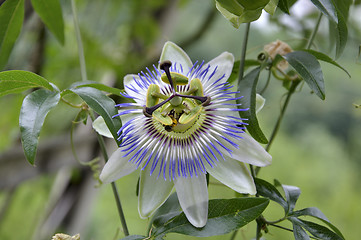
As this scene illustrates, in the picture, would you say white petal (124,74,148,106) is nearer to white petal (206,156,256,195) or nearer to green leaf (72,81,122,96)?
green leaf (72,81,122,96)

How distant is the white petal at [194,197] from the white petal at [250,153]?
2.0 inches

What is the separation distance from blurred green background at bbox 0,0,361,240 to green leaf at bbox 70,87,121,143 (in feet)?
0.68

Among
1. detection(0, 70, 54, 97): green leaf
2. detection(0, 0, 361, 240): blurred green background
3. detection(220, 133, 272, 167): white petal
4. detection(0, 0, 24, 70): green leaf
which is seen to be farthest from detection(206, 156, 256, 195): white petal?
detection(0, 0, 24, 70): green leaf

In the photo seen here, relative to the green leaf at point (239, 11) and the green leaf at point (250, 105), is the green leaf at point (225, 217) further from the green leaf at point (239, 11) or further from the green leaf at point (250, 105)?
the green leaf at point (239, 11)

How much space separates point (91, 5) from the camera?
2379 millimetres

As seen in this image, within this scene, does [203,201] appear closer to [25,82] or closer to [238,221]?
[238,221]

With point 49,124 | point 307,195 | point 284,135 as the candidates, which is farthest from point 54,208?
point 284,135

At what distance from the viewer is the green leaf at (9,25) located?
0.71 meters

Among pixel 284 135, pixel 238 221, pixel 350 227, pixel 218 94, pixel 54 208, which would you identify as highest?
pixel 218 94

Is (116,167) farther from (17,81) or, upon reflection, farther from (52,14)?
(52,14)

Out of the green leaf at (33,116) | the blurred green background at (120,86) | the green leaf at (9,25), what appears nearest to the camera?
the green leaf at (33,116)

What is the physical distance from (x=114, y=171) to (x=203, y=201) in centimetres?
12

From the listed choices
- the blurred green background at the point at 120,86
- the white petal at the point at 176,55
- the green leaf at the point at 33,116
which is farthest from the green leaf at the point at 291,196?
the green leaf at the point at 33,116

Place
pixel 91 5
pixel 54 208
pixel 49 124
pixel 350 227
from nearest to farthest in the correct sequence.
Answer: pixel 54 208 → pixel 91 5 → pixel 49 124 → pixel 350 227
